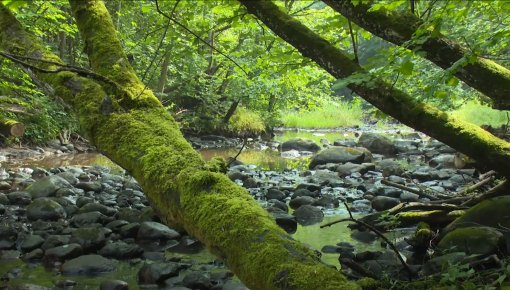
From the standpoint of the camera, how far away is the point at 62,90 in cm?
375

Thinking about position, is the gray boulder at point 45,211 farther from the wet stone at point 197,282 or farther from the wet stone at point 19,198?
the wet stone at point 197,282

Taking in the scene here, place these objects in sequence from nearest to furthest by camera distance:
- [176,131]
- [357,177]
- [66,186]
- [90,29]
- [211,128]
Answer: [176,131] → [90,29] → [66,186] → [357,177] → [211,128]

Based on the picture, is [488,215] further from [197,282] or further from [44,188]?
[44,188]

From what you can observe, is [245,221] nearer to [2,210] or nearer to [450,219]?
[450,219]

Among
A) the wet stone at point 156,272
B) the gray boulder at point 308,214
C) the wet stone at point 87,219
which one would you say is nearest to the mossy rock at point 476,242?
the wet stone at point 156,272

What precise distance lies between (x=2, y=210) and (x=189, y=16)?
3360 millimetres

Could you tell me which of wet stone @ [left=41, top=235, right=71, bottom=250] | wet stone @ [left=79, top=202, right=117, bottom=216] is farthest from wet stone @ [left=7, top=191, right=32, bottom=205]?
wet stone @ [left=41, top=235, right=71, bottom=250]

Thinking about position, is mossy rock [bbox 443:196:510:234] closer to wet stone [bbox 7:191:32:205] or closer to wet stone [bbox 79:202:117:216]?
wet stone [bbox 79:202:117:216]

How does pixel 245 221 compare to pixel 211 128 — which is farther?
pixel 211 128

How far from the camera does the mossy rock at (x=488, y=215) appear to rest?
416 centimetres

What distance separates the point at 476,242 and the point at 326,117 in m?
26.9

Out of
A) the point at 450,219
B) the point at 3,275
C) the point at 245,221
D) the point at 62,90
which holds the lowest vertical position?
the point at 3,275

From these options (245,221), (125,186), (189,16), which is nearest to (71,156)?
(125,186)

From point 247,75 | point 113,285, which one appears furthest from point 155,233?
point 247,75
